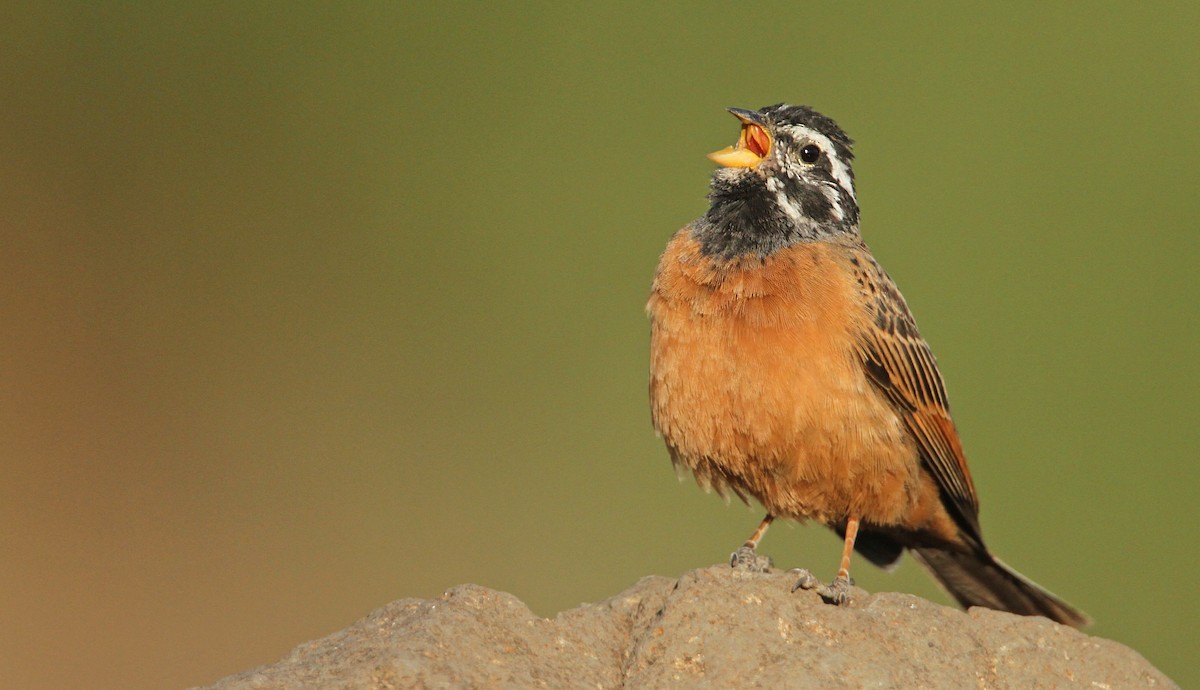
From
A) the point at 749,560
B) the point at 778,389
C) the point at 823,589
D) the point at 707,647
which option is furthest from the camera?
the point at 778,389

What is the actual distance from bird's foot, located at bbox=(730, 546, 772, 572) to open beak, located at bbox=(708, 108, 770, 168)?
2329mm

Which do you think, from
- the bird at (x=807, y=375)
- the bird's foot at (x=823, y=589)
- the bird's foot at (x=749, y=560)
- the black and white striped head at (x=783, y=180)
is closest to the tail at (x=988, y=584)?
the bird at (x=807, y=375)

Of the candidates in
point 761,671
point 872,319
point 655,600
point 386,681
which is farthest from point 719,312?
point 386,681

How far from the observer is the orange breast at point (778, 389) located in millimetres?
6742

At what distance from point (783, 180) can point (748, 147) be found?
407mm

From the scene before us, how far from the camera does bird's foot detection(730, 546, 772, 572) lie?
20.6ft

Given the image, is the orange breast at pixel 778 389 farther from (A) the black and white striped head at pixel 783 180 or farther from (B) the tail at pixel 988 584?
(B) the tail at pixel 988 584

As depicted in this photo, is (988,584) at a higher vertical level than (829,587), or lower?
lower

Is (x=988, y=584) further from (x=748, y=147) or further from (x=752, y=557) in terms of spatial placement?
(x=748, y=147)

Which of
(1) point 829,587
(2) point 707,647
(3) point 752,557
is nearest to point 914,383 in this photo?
(3) point 752,557

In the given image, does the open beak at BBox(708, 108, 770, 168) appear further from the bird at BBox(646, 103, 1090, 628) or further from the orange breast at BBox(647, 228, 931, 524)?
the orange breast at BBox(647, 228, 931, 524)

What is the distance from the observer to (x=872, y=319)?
7277 mm

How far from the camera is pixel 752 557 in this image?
6.64m

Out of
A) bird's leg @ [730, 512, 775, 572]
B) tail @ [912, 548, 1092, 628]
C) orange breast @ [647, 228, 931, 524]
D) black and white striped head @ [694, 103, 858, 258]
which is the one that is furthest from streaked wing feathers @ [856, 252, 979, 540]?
bird's leg @ [730, 512, 775, 572]
